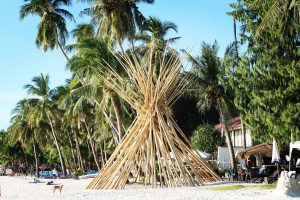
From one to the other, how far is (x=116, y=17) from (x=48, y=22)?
8.38 meters

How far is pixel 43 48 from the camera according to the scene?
115ft

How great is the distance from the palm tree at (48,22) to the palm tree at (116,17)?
5763 millimetres

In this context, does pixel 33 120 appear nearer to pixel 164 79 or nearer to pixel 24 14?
pixel 24 14

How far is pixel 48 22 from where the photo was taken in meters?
34.8

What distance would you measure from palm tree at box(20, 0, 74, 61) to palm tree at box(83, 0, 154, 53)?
227 inches

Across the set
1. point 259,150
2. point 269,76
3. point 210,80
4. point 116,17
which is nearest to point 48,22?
point 116,17

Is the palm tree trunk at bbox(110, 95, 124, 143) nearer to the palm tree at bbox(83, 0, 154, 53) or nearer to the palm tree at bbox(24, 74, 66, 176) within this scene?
the palm tree at bbox(83, 0, 154, 53)

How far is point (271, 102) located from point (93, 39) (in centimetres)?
1239

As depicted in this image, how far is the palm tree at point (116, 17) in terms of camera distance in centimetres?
2853

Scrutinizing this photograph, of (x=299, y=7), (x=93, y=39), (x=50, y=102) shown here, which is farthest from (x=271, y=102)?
(x=50, y=102)

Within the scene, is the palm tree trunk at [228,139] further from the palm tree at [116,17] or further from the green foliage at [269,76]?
the green foliage at [269,76]

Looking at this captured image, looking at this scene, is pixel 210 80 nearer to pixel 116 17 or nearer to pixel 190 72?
pixel 190 72

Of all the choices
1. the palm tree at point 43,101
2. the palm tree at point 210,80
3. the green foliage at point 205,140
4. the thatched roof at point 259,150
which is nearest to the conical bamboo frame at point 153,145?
the thatched roof at point 259,150

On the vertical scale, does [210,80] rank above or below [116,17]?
below
